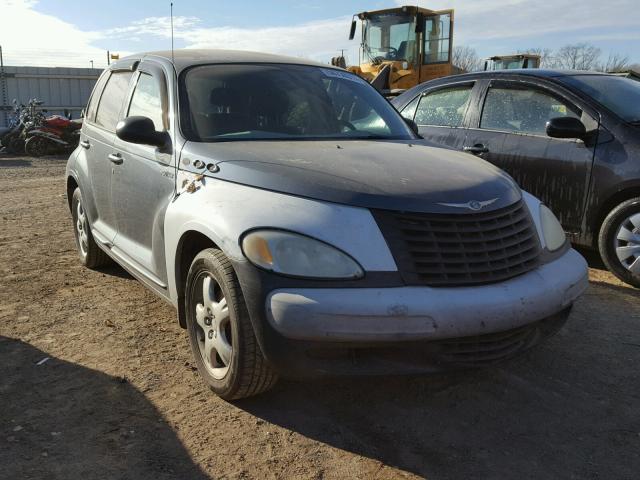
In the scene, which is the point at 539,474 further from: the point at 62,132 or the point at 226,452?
the point at 62,132

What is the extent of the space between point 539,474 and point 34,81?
2291 cm

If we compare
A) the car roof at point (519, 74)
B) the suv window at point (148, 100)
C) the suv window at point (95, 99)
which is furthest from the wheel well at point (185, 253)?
the car roof at point (519, 74)

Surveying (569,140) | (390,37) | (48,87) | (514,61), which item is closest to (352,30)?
(390,37)

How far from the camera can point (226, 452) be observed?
267cm

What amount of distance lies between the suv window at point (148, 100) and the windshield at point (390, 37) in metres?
11.3

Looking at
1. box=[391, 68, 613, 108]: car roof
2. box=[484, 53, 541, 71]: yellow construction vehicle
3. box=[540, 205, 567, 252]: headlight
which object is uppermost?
box=[484, 53, 541, 71]: yellow construction vehicle

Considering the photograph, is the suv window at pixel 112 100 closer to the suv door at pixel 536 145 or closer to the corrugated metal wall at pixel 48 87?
the suv door at pixel 536 145

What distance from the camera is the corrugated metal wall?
21188 millimetres

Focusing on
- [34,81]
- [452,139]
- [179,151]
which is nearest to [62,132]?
[34,81]

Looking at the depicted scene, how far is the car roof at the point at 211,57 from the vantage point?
401 centimetres

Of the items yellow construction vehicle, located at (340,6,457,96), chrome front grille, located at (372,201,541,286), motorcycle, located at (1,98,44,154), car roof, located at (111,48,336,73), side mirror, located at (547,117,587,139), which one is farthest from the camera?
motorcycle, located at (1,98,44,154)

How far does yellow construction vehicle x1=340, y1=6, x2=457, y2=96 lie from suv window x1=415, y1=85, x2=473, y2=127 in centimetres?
789

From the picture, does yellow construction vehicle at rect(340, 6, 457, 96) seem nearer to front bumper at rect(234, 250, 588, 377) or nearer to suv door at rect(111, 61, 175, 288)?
suv door at rect(111, 61, 175, 288)

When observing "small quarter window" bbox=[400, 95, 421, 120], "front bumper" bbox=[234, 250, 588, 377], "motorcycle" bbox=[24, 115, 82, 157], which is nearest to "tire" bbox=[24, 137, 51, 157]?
"motorcycle" bbox=[24, 115, 82, 157]
